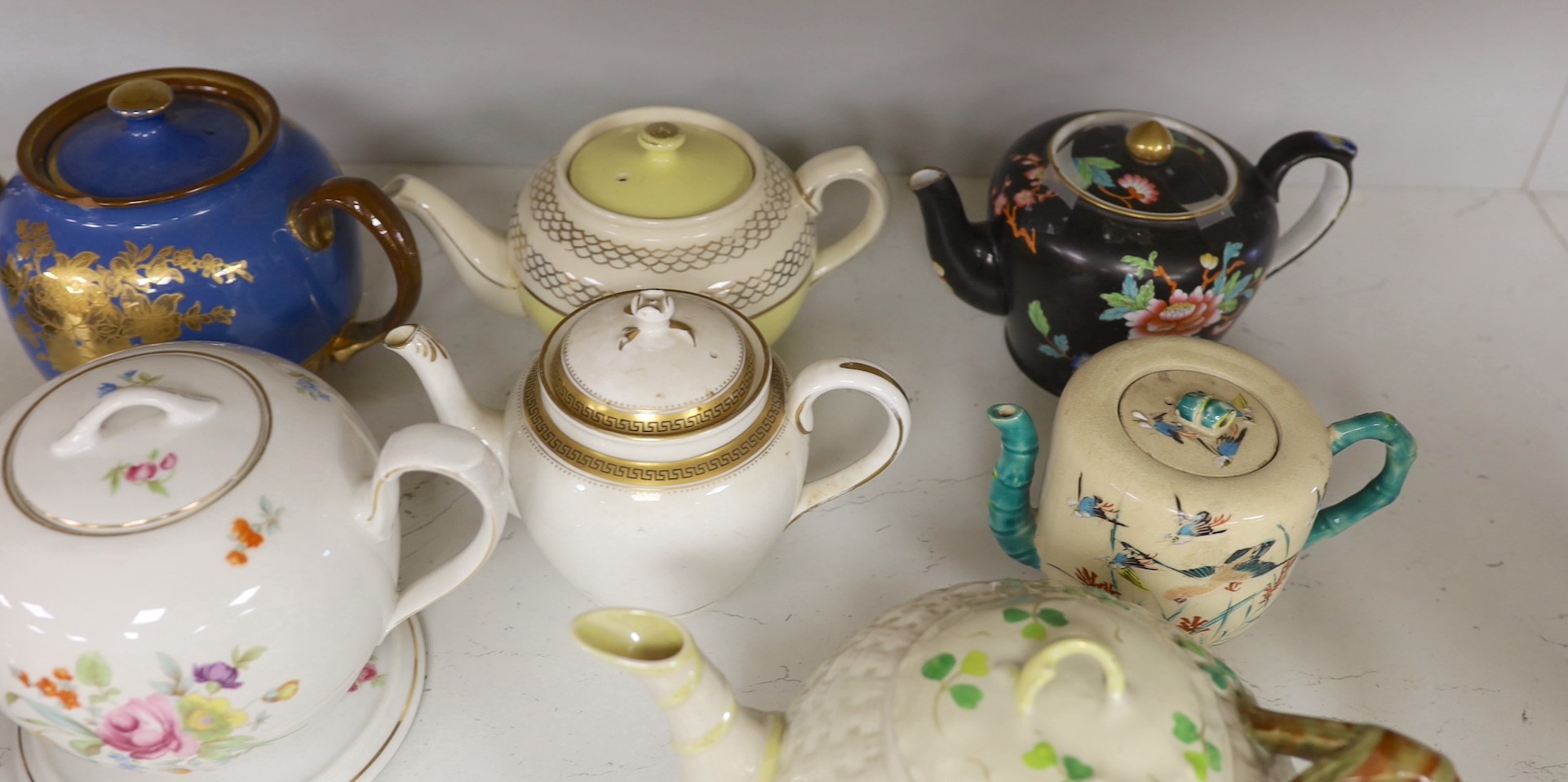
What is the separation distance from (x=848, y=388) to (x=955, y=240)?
0.25 meters

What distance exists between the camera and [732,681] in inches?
30.5

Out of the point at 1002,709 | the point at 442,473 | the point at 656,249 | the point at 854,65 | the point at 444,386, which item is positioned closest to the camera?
the point at 1002,709

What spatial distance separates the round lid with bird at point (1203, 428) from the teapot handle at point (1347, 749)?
0.17 meters

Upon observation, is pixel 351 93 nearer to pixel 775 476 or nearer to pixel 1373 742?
pixel 775 476

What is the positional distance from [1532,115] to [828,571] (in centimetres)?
96

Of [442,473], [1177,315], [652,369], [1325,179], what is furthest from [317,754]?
[1325,179]

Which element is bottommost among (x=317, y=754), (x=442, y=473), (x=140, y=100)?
(x=317, y=754)

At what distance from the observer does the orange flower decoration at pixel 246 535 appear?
22.9 inches

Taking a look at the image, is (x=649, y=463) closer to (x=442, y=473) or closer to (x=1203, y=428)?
(x=442, y=473)

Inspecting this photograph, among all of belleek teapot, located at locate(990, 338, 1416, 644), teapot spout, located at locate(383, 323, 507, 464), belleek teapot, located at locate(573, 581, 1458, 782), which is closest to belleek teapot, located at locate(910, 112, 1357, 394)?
belleek teapot, located at locate(990, 338, 1416, 644)

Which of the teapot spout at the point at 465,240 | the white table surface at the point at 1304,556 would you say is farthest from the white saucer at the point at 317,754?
the teapot spout at the point at 465,240

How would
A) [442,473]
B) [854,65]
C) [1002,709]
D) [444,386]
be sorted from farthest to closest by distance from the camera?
1. [854,65]
2. [444,386]
3. [442,473]
4. [1002,709]

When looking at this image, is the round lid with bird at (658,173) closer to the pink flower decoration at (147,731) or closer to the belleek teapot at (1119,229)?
the belleek teapot at (1119,229)

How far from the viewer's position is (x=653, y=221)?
0.84 meters
